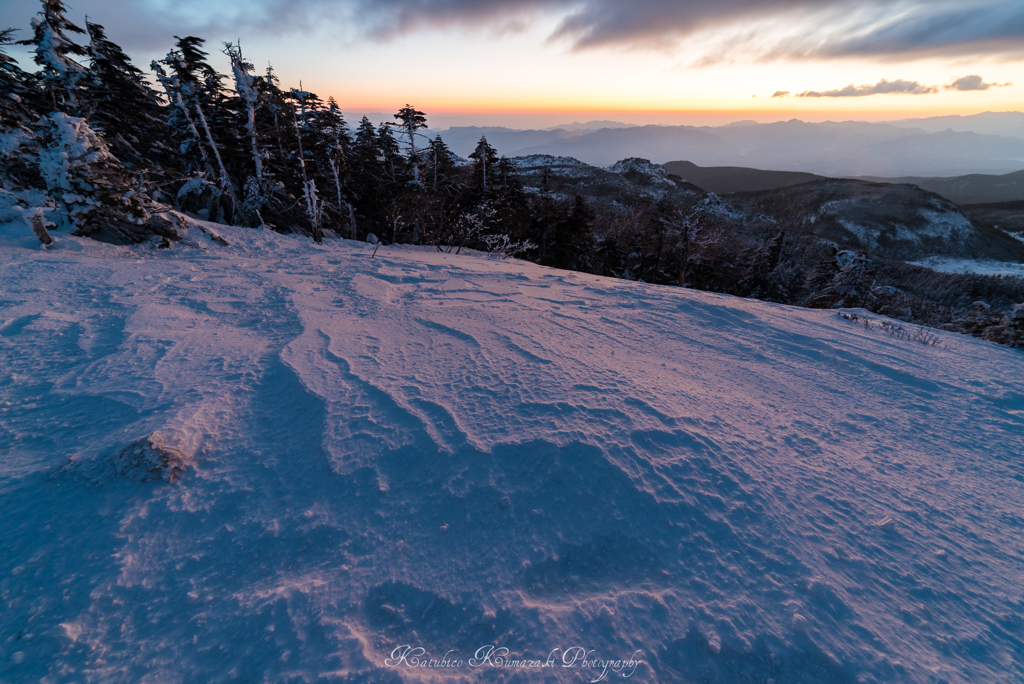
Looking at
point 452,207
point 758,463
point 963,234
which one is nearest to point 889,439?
point 758,463

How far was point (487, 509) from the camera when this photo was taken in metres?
2.65

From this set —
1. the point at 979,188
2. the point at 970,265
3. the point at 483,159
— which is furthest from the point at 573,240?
the point at 979,188

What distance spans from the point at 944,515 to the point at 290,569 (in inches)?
178

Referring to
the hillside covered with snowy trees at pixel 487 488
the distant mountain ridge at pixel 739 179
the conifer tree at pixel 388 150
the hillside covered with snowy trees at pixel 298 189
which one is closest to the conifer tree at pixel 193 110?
the hillside covered with snowy trees at pixel 298 189

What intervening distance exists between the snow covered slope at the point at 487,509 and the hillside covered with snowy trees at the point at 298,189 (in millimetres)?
6791

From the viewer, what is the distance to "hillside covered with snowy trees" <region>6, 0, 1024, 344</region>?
9219mm

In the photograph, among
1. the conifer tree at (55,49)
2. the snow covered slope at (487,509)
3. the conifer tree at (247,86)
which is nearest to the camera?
the snow covered slope at (487,509)

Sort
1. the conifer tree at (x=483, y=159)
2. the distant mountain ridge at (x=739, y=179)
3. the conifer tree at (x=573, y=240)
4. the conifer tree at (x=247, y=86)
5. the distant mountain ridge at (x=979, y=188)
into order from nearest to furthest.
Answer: the conifer tree at (x=247, y=86) → the conifer tree at (x=573, y=240) → the conifer tree at (x=483, y=159) → the distant mountain ridge at (x=979, y=188) → the distant mountain ridge at (x=739, y=179)

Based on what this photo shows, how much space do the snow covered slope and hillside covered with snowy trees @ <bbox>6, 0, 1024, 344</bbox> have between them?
679 centimetres

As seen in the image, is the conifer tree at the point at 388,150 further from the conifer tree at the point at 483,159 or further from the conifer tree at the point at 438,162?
the conifer tree at the point at 483,159

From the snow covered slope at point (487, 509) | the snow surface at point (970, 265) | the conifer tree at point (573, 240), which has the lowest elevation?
the snow surface at point (970, 265)

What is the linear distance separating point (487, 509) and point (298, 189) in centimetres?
2749

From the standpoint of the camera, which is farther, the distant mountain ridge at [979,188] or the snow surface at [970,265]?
the distant mountain ridge at [979,188]

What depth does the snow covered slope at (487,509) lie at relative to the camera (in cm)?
187
